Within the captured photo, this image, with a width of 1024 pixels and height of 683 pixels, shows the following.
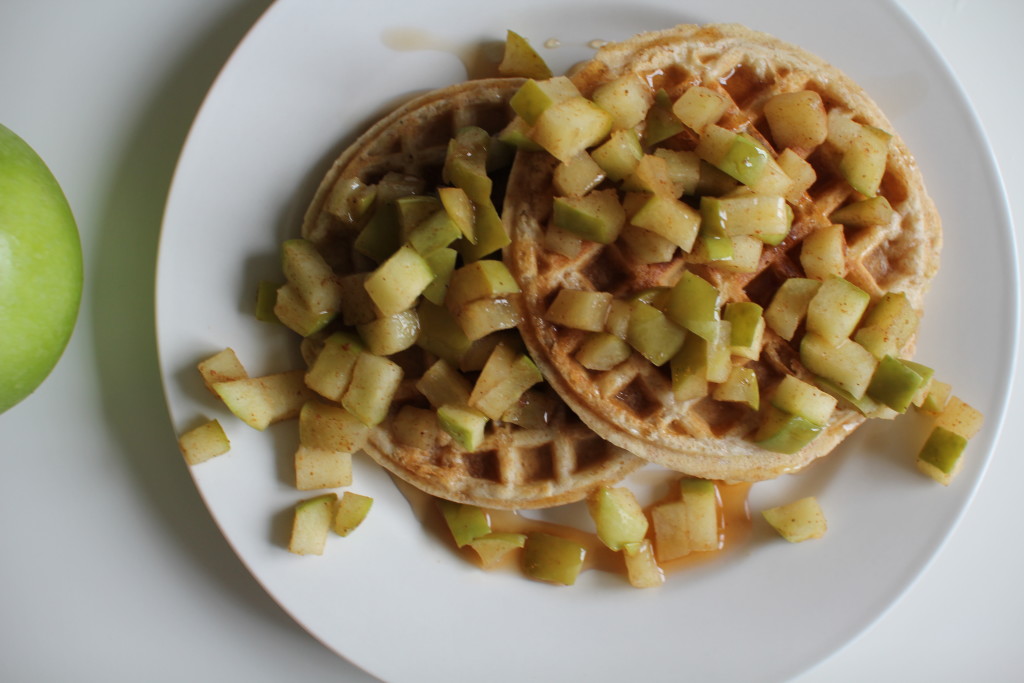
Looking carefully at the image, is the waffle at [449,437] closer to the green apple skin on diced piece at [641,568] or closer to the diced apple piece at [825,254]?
the green apple skin on diced piece at [641,568]

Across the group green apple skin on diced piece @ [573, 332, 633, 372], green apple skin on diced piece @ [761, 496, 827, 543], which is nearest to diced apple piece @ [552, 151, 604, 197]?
green apple skin on diced piece @ [573, 332, 633, 372]

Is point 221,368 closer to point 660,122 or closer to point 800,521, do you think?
point 660,122

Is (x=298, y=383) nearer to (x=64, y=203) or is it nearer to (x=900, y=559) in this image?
(x=64, y=203)

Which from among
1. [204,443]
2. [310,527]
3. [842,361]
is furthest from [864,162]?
[204,443]

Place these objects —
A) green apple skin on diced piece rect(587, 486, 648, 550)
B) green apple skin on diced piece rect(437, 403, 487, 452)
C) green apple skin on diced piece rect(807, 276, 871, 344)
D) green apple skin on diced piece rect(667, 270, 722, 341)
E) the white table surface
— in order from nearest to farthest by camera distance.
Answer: green apple skin on diced piece rect(667, 270, 722, 341), green apple skin on diced piece rect(807, 276, 871, 344), green apple skin on diced piece rect(437, 403, 487, 452), green apple skin on diced piece rect(587, 486, 648, 550), the white table surface

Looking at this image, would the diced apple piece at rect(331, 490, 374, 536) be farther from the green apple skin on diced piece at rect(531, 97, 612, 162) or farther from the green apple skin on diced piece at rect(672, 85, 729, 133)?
the green apple skin on diced piece at rect(672, 85, 729, 133)

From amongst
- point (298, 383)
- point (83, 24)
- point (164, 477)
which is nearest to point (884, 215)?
point (298, 383)
